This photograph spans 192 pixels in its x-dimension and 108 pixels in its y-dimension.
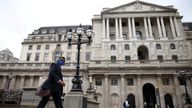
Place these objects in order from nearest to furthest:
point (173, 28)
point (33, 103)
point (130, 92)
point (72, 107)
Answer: point (72, 107)
point (33, 103)
point (130, 92)
point (173, 28)

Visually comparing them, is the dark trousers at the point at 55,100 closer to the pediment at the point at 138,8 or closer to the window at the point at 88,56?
the window at the point at 88,56

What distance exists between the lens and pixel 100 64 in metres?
36.0

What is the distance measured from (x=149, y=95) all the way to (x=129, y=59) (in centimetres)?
899

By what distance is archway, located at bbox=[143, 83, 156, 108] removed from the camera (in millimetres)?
34844

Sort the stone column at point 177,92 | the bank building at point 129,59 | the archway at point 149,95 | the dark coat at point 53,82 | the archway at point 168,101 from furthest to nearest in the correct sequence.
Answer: the archway at point 149,95
the bank building at point 129,59
the archway at point 168,101
the stone column at point 177,92
the dark coat at point 53,82

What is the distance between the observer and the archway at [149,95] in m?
34.8

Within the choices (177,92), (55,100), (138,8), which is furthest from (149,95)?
(55,100)

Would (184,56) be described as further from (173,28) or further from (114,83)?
(114,83)


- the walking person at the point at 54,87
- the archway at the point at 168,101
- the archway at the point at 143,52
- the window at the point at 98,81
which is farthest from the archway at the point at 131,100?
the walking person at the point at 54,87

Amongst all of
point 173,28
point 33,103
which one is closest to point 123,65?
point 173,28

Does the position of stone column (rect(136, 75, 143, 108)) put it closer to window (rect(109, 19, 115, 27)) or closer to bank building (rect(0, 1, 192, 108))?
bank building (rect(0, 1, 192, 108))

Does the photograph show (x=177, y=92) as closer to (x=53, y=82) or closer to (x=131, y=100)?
(x=131, y=100)

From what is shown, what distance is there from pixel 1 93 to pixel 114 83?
24546 mm

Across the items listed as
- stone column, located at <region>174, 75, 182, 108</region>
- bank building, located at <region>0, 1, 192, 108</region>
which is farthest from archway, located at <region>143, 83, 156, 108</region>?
stone column, located at <region>174, 75, 182, 108</region>
